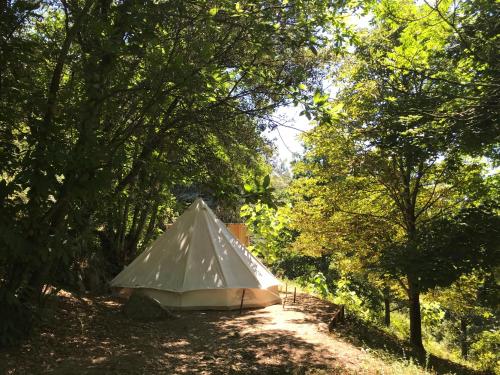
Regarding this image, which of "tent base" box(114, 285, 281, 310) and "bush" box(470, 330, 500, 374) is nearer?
"tent base" box(114, 285, 281, 310)

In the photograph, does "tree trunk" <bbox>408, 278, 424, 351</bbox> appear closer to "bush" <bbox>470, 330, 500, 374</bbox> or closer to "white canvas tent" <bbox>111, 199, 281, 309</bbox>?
"white canvas tent" <bbox>111, 199, 281, 309</bbox>

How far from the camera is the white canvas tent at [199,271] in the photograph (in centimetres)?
936

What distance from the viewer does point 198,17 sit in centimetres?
543

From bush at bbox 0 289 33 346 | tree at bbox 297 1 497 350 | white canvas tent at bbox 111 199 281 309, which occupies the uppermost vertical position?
tree at bbox 297 1 497 350

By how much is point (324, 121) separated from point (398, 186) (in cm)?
664

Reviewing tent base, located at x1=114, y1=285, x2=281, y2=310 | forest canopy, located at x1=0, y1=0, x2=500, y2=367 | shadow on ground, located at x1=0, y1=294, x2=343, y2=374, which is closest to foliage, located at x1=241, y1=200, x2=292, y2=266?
forest canopy, located at x1=0, y1=0, x2=500, y2=367

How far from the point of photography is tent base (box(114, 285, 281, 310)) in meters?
9.30

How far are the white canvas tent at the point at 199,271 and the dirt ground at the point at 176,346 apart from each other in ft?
2.27

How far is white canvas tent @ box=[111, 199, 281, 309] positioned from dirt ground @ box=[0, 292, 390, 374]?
0.69 metres

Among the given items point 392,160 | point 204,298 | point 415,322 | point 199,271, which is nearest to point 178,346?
point 204,298

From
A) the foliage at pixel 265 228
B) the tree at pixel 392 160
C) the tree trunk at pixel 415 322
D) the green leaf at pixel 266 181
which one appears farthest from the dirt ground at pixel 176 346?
the foliage at pixel 265 228

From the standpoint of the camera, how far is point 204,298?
942cm

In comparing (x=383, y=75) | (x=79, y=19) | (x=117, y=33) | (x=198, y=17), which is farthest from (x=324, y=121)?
(x=383, y=75)

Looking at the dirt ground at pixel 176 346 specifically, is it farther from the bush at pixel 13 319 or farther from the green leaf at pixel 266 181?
the green leaf at pixel 266 181
